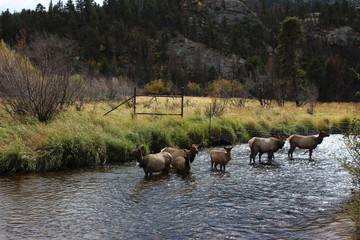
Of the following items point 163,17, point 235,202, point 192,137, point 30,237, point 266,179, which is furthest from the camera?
point 163,17

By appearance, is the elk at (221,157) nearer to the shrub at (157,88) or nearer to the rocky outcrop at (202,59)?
the shrub at (157,88)

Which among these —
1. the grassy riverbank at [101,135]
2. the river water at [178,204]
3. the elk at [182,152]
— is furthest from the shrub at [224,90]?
the river water at [178,204]

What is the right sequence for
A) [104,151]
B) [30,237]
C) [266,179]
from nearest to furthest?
[30,237] < [266,179] < [104,151]

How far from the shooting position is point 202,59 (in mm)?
128875

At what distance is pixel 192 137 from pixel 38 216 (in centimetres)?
1287

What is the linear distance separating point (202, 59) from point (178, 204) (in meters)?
122

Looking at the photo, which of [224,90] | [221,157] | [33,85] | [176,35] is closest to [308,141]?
[221,157]

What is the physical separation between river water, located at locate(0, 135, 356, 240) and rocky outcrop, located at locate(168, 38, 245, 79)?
10834cm

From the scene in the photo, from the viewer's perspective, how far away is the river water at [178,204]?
26.0ft

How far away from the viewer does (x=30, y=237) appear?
750cm

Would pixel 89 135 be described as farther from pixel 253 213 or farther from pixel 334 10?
pixel 334 10

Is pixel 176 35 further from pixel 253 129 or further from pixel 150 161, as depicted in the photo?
pixel 150 161

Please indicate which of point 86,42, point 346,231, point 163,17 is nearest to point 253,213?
point 346,231

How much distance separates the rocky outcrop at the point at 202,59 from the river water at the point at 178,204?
10834 centimetres
